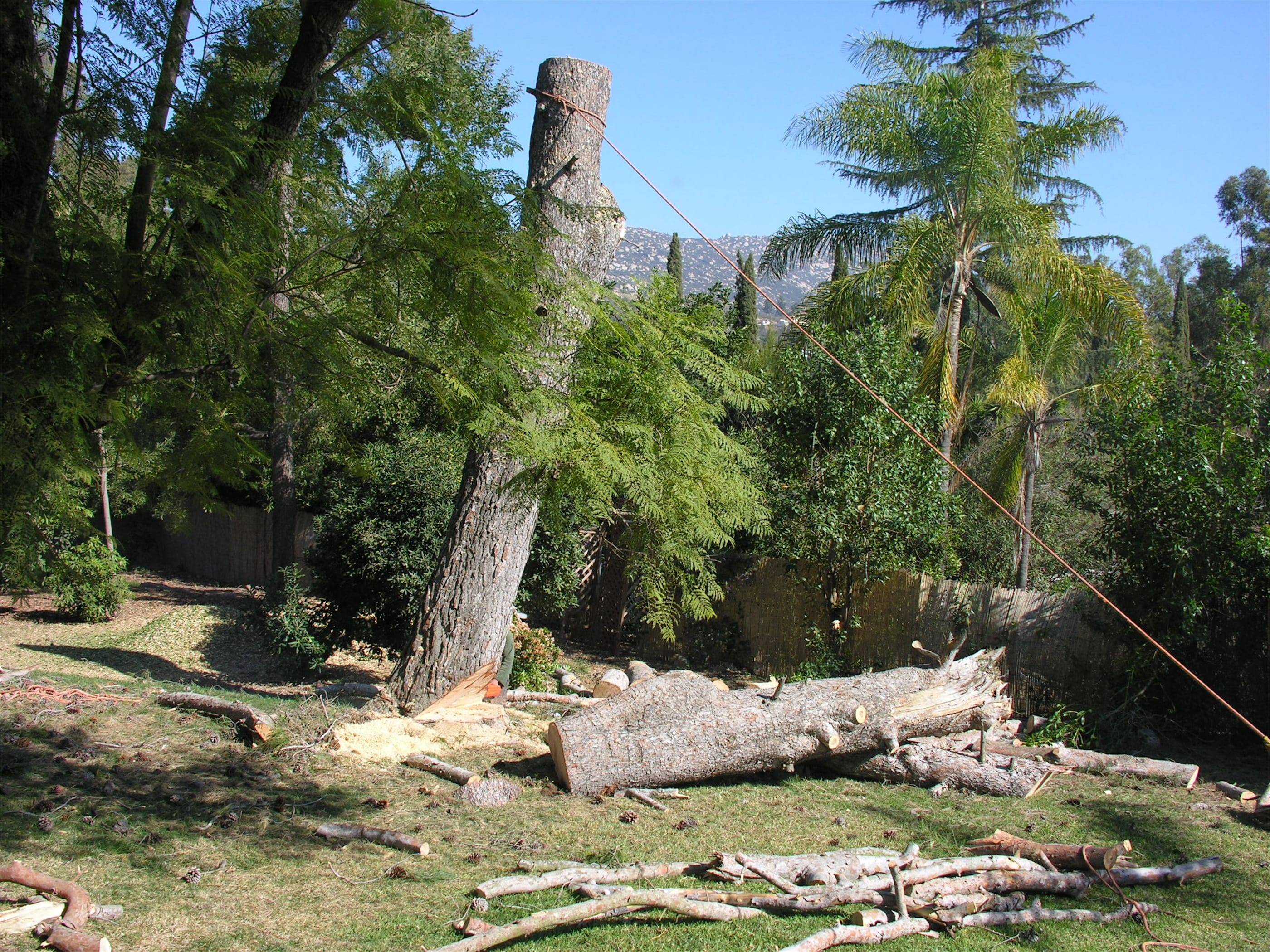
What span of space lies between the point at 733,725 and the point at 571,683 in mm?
4619

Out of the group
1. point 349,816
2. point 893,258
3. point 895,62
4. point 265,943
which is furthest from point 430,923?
point 895,62

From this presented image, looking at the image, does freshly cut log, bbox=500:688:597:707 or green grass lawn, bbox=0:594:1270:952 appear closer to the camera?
green grass lawn, bbox=0:594:1270:952

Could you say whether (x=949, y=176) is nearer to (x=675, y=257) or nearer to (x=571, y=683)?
(x=571, y=683)

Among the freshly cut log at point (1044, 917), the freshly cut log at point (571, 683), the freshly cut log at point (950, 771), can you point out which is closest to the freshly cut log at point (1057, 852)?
the freshly cut log at point (1044, 917)

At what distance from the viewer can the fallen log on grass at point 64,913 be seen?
12.5 feet

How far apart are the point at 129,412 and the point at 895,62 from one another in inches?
609

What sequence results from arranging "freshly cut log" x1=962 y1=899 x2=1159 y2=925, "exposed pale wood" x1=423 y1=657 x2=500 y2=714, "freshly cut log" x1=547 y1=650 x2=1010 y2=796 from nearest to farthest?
1. "freshly cut log" x1=962 y1=899 x2=1159 y2=925
2. "freshly cut log" x1=547 y1=650 x2=1010 y2=796
3. "exposed pale wood" x1=423 y1=657 x2=500 y2=714

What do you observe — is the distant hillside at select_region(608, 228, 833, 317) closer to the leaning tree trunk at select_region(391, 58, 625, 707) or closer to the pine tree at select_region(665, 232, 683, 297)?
the pine tree at select_region(665, 232, 683, 297)

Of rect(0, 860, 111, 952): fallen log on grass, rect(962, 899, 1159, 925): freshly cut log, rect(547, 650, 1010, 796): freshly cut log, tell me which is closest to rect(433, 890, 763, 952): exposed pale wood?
rect(962, 899, 1159, 925): freshly cut log

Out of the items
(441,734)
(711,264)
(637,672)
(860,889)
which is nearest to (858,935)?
(860,889)

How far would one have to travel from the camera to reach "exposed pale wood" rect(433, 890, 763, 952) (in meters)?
4.11

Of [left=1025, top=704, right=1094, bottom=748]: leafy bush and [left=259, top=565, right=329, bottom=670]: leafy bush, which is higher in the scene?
[left=1025, top=704, right=1094, bottom=748]: leafy bush

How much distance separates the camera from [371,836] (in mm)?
5512

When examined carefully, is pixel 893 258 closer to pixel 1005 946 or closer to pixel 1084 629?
pixel 1084 629
